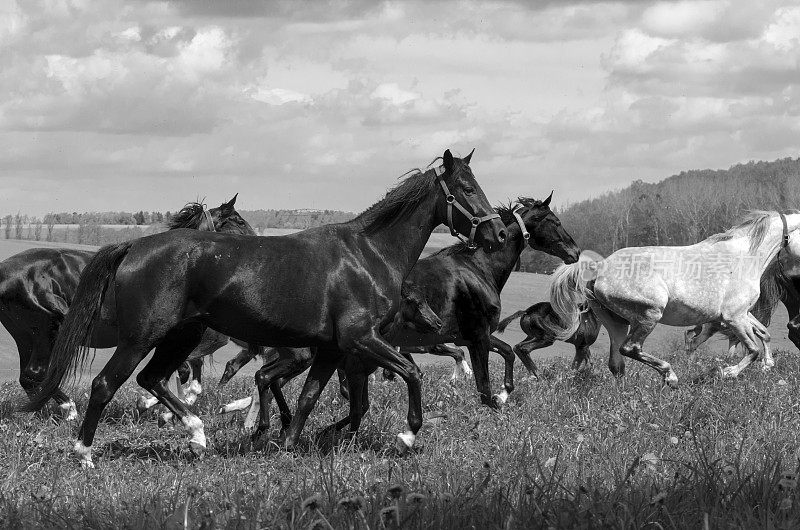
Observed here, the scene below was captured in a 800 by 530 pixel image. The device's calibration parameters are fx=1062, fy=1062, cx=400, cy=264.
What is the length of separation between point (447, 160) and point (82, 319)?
9.29 feet

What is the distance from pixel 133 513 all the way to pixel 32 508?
453 millimetres

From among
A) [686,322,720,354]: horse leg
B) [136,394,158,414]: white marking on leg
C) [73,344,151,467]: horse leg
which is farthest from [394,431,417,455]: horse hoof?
[686,322,720,354]: horse leg

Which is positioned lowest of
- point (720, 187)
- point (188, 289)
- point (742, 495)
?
point (742, 495)

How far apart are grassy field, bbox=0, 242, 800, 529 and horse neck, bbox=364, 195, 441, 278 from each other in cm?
126

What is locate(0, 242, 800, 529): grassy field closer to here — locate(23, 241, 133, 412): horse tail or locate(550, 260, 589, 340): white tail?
locate(23, 241, 133, 412): horse tail

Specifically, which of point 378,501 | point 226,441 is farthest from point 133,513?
point 226,441

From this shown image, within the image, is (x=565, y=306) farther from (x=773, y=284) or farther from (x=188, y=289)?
(x=188, y=289)

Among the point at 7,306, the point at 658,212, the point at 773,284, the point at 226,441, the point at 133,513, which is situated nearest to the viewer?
the point at 133,513

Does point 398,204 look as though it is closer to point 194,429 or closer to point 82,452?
point 194,429

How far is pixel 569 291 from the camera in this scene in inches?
468

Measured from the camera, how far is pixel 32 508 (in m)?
4.55

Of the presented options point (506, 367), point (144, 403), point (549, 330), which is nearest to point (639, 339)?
point (506, 367)

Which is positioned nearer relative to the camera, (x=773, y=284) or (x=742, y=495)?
(x=742, y=495)

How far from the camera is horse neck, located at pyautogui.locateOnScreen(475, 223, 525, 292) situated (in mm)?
11016
